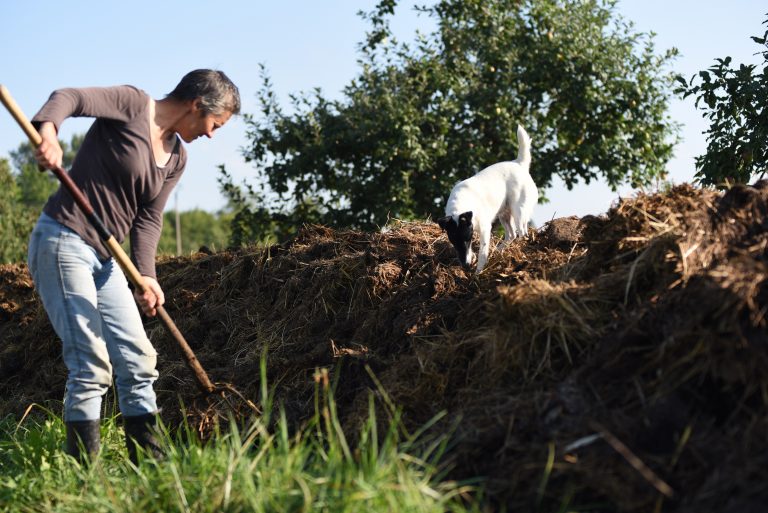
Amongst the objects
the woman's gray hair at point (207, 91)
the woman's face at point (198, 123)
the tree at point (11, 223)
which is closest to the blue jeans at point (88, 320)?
the woman's face at point (198, 123)

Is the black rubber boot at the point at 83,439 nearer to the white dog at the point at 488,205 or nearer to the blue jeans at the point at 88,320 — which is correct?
the blue jeans at the point at 88,320

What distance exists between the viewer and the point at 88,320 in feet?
11.7

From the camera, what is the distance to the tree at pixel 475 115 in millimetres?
9897

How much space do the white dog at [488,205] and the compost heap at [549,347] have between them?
210 mm

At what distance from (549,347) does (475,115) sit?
709 cm

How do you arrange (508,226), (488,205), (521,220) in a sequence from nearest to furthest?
(488,205)
(521,220)
(508,226)

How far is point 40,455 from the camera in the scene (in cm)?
405

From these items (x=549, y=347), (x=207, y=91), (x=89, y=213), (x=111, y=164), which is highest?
(x=207, y=91)

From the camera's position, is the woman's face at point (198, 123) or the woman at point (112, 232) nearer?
the woman at point (112, 232)

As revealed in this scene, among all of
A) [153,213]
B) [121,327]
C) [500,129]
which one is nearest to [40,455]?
[121,327]

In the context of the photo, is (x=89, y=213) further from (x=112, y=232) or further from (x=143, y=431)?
(x=143, y=431)

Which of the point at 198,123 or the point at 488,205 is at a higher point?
the point at 198,123

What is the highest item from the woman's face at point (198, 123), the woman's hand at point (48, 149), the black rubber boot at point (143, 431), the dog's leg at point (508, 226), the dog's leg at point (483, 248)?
the woman's face at point (198, 123)

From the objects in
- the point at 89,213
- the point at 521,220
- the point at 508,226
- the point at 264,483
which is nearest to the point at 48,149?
the point at 89,213
